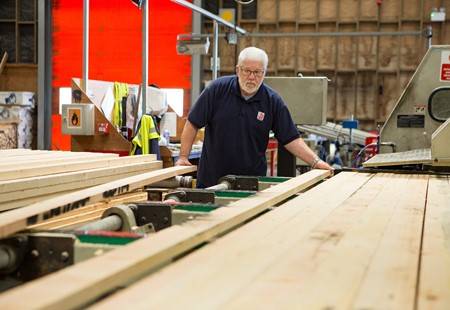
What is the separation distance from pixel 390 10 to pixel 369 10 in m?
0.47

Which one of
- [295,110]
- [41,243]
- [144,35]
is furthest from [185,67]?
[41,243]

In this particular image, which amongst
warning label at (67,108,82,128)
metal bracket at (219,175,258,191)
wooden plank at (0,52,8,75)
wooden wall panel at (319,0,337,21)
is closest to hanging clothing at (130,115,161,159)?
warning label at (67,108,82,128)

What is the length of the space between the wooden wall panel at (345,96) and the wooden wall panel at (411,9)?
1.79 m

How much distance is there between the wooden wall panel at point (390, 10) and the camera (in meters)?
13.3

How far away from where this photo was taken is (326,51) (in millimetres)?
13703

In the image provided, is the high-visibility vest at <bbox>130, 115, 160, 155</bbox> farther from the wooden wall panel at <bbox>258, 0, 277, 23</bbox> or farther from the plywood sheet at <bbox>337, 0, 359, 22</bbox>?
the plywood sheet at <bbox>337, 0, 359, 22</bbox>

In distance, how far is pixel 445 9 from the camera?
13.0 m

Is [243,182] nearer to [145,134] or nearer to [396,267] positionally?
[396,267]

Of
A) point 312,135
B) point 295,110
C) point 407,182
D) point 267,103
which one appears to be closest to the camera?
point 407,182

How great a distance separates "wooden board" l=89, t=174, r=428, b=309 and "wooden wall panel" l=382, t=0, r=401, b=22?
1201cm

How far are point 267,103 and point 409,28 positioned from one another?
34.4ft

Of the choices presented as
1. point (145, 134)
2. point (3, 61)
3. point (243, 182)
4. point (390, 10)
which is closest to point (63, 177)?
point (243, 182)

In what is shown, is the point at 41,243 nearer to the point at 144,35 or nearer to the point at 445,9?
the point at 144,35

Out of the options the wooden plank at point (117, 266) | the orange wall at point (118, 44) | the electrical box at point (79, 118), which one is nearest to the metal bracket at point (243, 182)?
the wooden plank at point (117, 266)
